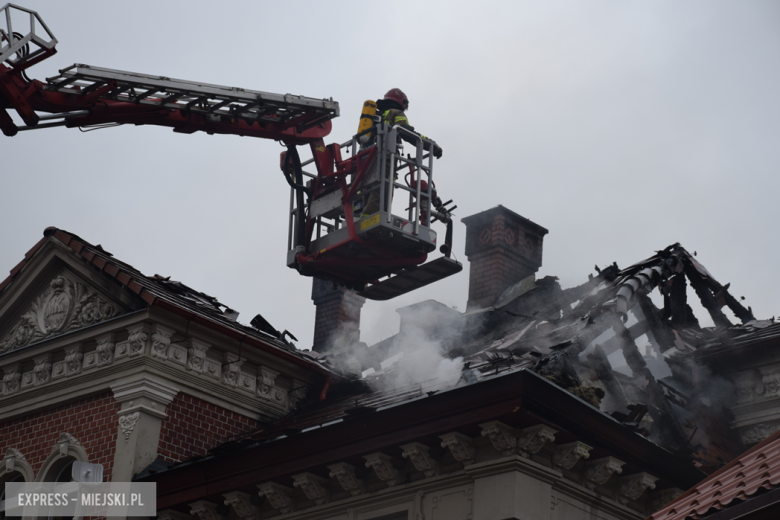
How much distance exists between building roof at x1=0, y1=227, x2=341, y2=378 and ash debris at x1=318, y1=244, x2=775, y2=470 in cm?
123

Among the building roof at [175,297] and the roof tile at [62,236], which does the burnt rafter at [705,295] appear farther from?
the roof tile at [62,236]

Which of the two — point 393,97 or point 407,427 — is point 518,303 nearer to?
point 393,97

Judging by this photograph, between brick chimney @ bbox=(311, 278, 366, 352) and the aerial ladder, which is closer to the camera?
the aerial ladder

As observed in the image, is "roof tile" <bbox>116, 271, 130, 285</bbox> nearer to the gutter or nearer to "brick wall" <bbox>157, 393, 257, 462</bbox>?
"brick wall" <bbox>157, 393, 257, 462</bbox>

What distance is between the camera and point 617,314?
42.4 feet

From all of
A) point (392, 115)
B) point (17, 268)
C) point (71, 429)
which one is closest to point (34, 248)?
point (17, 268)

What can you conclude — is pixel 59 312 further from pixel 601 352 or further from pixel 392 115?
pixel 601 352

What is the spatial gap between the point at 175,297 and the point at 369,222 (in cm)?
303

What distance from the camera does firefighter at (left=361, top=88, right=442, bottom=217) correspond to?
1378 centimetres

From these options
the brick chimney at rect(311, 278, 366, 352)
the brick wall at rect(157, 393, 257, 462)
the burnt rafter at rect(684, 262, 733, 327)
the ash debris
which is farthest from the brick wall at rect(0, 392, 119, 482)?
the burnt rafter at rect(684, 262, 733, 327)

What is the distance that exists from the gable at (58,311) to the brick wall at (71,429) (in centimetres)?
116

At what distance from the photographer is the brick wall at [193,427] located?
13242 millimetres

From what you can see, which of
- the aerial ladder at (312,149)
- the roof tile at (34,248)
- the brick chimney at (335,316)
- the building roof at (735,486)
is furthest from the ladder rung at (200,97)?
the building roof at (735,486)

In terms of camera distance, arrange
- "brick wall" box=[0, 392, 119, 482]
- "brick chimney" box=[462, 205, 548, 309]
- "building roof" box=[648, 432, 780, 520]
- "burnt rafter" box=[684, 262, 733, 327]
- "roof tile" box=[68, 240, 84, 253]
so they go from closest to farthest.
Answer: "building roof" box=[648, 432, 780, 520] < "brick wall" box=[0, 392, 119, 482] < "roof tile" box=[68, 240, 84, 253] < "burnt rafter" box=[684, 262, 733, 327] < "brick chimney" box=[462, 205, 548, 309]
